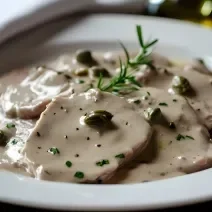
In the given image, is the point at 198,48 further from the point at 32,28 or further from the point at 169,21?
the point at 32,28

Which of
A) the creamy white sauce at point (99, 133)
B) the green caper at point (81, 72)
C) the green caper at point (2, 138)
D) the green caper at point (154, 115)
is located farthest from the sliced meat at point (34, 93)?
the green caper at point (154, 115)

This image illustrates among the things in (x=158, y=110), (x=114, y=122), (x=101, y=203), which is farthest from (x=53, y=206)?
(x=158, y=110)

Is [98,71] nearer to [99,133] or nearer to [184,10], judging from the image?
[99,133]

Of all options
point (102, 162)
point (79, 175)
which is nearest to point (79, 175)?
point (79, 175)

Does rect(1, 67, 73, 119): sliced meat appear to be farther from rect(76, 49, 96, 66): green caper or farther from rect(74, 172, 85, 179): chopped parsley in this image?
rect(74, 172, 85, 179): chopped parsley

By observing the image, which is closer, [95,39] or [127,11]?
[95,39]

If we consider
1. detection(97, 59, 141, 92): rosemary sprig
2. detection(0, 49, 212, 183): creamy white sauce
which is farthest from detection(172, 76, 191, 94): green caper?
detection(97, 59, 141, 92): rosemary sprig
